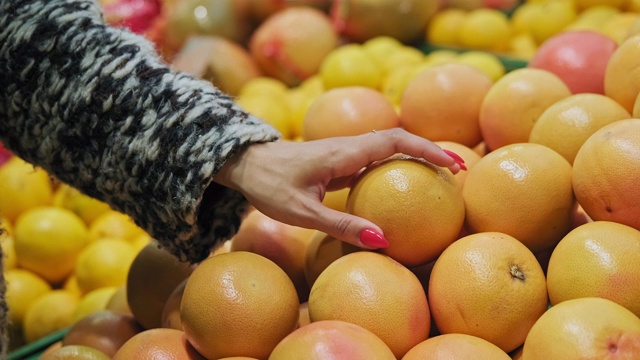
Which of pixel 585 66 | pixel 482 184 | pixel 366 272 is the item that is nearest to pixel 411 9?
pixel 585 66

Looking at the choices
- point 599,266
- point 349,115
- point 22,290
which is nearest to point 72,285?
point 22,290

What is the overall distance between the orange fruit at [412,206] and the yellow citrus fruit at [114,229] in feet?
4.30

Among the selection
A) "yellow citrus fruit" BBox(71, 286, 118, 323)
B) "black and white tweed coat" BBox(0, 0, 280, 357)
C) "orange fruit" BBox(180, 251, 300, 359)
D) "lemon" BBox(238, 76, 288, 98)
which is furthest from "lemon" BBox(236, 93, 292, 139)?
"orange fruit" BBox(180, 251, 300, 359)

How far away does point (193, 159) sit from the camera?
122 centimetres

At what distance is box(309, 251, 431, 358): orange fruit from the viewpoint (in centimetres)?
109

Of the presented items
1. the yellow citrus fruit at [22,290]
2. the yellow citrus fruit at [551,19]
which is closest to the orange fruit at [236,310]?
the yellow citrus fruit at [22,290]

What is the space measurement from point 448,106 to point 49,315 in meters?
1.39

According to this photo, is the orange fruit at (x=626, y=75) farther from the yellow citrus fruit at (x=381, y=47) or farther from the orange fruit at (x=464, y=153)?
the yellow citrus fruit at (x=381, y=47)

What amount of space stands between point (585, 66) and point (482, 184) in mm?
611

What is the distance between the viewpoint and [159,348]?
3.82 ft

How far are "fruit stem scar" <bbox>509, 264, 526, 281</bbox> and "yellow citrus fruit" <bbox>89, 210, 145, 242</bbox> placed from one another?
1.52 metres

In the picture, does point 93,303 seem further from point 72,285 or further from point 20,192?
point 20,192

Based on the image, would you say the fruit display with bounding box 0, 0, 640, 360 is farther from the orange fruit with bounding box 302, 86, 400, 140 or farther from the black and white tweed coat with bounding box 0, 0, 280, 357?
the black and white tweed coat with bounding box 0, 0, 280, 357

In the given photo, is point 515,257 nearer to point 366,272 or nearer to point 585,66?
point 366,272
